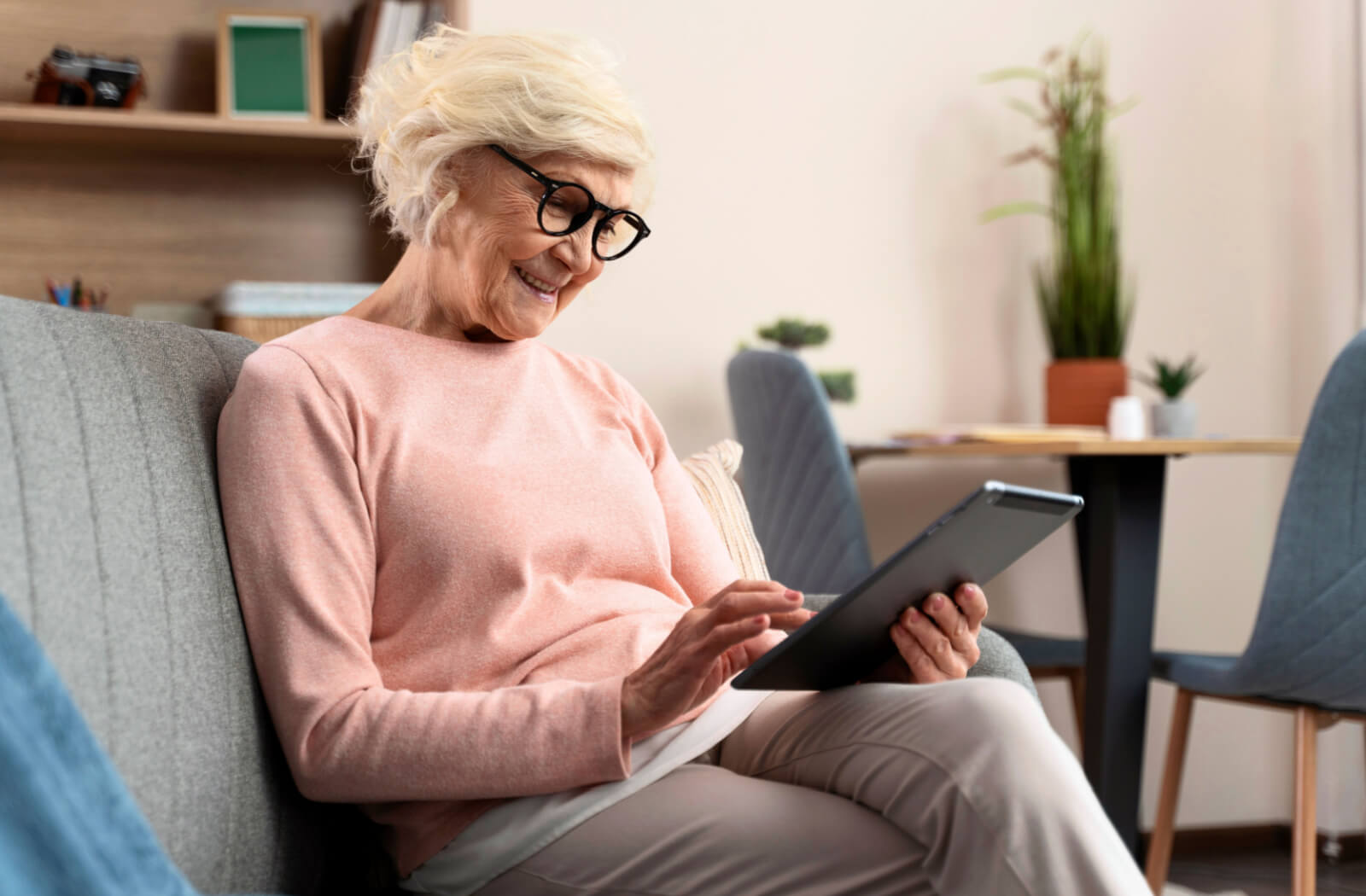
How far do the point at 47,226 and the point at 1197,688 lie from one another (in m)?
2.09

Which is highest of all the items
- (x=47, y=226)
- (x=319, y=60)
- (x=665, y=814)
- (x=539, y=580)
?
(x=319, y=60)

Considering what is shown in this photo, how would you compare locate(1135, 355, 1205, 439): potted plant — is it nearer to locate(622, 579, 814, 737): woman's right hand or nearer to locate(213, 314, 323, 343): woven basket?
locate(213, 314, 323, 343): woven basket

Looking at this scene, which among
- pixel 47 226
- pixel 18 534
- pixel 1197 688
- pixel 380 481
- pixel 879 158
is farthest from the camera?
pixel 879 158

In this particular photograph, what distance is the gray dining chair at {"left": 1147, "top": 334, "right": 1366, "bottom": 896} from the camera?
1.77 m

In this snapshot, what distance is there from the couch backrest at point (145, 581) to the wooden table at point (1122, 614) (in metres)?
1.48

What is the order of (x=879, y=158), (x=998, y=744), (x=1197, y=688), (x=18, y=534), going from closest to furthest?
(x=18, y=534)
(x=998, y=744)
(x=1197, y=688)
(x=879, y=158)

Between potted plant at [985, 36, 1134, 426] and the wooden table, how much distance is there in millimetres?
438

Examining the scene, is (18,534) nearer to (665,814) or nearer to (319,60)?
(665,814)

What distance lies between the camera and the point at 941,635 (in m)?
1.12

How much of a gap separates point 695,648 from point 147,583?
39 cm

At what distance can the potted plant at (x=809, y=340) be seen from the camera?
252 cm

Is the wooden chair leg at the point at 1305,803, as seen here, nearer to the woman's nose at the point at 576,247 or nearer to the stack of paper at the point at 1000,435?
the stack of paper at the point at 1000,435

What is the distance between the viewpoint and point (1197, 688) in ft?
6.61

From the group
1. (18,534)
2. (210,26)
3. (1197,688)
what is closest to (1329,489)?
(1197,688)
